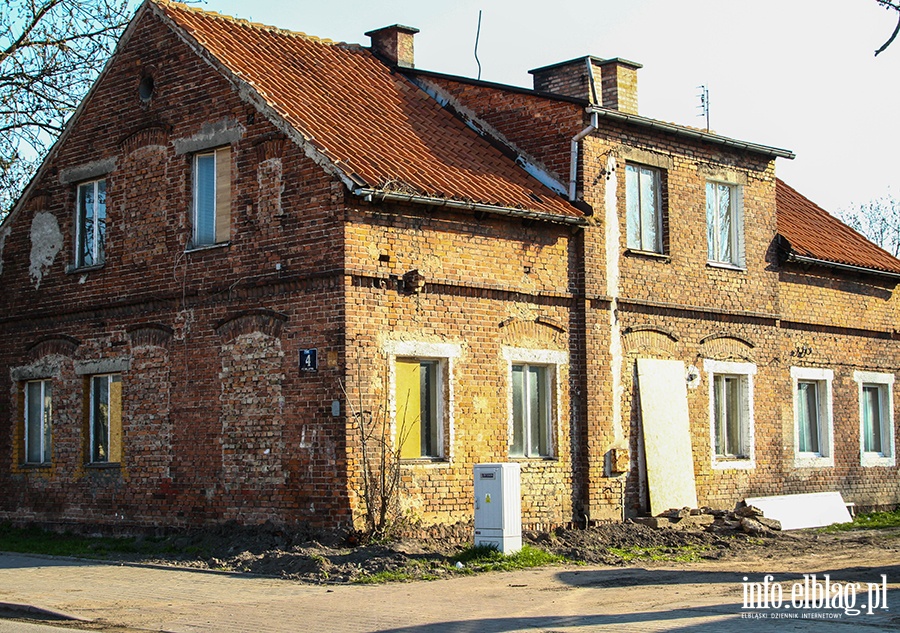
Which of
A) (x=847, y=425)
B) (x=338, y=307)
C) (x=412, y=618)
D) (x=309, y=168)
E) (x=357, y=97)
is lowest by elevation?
(x=412, y=618)

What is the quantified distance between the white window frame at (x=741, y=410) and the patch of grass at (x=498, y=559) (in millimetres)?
6094

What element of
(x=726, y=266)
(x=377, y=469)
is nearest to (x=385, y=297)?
(x=377, y=469)

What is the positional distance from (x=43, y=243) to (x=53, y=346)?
1.97m

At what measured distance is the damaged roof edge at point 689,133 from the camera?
2028 cm

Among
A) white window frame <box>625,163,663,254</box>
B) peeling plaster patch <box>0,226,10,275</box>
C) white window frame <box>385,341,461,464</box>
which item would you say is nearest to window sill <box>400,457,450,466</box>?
white window frame <box>385,341,461,464</box>

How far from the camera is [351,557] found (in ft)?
51.3

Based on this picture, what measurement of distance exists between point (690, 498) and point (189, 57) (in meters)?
11.1

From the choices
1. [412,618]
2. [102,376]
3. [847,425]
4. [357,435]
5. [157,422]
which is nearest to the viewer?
[412,618]

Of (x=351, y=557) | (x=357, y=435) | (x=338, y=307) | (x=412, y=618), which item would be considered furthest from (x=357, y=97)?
(x=412, y=618)

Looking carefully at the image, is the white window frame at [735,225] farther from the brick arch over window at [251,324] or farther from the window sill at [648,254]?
the brick arch over window at [251,324]

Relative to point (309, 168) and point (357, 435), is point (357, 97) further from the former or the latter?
point (357, 435)

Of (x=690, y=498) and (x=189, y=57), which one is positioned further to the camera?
(x=690, y=498)

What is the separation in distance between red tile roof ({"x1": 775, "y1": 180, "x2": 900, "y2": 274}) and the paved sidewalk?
9.61 metres

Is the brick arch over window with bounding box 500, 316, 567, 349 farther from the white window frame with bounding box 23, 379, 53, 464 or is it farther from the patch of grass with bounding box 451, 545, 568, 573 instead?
the white window frame with bounding box 23, 379, 53, 464
